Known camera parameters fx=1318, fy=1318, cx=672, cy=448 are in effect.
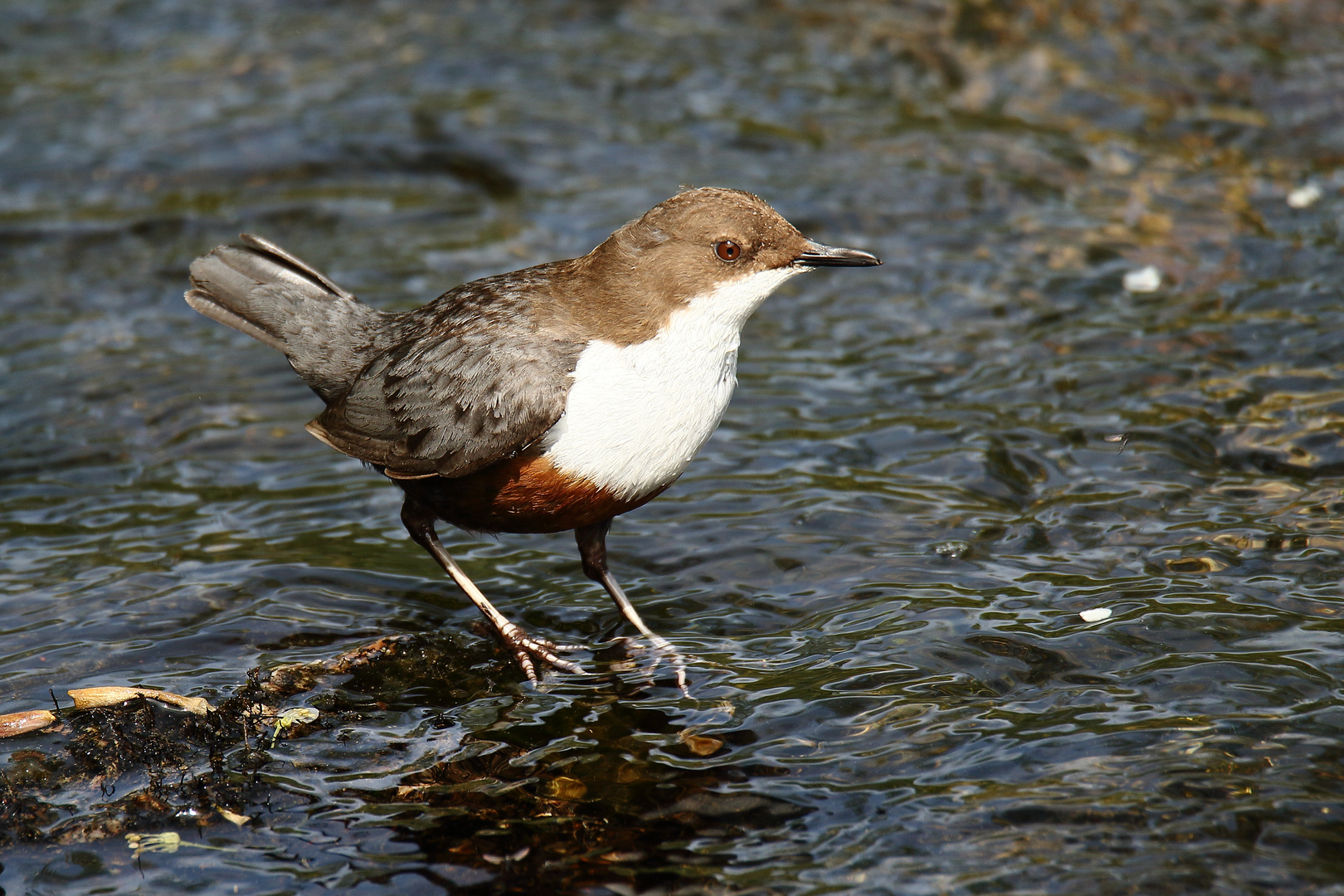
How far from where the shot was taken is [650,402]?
155 inches

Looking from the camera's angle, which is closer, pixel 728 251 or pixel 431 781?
pixel 431 781

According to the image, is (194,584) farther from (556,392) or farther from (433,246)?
(433,246)

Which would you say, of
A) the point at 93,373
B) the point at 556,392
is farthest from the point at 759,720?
the point at 93,373

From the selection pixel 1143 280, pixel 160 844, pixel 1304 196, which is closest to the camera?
pixel 160 844

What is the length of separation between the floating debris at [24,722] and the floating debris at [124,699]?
0.08m

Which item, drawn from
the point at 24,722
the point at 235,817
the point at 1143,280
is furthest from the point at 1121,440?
the point at 24,722

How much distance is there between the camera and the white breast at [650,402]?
12.9 feet

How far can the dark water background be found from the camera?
10.6 feet

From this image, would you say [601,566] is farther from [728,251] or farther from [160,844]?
[160,844]

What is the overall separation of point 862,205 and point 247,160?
394 cm

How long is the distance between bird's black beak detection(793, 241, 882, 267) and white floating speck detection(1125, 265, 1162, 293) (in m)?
2.93

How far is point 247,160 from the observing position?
333 inches

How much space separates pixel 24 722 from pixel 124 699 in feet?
0.86

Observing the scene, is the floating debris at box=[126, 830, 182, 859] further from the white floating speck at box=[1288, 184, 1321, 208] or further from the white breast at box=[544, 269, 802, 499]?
the white floating speck at box=[1288, 184, 1321, 208]
